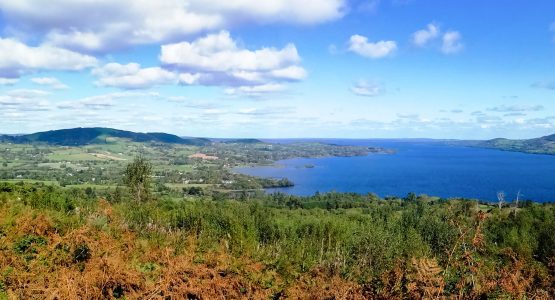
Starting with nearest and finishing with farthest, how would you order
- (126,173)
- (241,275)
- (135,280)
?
(135,280) → (241,275) → (126,173)

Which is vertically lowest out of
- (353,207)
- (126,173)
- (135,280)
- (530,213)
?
(353,207)

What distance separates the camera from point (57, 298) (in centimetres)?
578

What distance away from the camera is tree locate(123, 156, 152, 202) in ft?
188

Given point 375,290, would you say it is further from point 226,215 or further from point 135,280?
point 226,215

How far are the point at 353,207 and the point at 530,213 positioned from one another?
4680 cm

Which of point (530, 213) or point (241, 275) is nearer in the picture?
point (241, 275)

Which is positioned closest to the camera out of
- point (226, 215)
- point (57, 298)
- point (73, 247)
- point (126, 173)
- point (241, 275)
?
point (57, 298)

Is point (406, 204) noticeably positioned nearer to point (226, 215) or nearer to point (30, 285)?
point (226, 215)

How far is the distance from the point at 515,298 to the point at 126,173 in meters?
58.1

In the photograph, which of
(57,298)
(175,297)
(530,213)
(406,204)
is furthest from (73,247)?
(406,204)

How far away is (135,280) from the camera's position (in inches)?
244

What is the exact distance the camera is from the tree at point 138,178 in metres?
57.2

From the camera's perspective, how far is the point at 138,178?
58.3 metres

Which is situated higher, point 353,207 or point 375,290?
point 375,290
